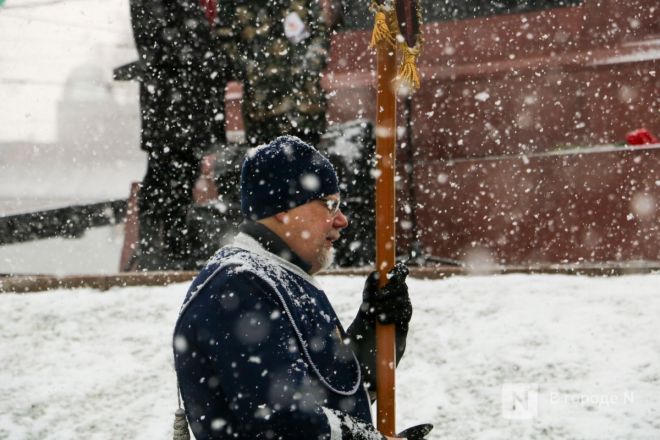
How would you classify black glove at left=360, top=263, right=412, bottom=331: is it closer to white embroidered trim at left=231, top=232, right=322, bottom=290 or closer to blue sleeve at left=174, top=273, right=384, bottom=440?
white embroidered trim at left=231, top=232, right=322, bottom=290

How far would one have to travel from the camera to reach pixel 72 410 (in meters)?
4.15

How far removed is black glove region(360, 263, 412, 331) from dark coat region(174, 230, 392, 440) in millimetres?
467

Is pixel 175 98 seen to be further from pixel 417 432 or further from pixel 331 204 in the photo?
pixel 417 432

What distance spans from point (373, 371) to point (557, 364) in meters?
2.34

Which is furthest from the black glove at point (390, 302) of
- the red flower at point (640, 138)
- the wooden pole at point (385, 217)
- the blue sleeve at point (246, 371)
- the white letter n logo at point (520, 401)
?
the red flower at point (640, 138)

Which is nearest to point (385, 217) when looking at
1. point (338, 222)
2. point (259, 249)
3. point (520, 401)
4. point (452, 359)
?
point (338, 222)

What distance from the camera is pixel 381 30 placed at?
2.32m

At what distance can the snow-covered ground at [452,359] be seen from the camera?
383cm

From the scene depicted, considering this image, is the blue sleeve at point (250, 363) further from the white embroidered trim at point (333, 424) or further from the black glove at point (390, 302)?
the black glove at point (390, 302)

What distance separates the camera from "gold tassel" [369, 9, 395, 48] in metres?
2.32

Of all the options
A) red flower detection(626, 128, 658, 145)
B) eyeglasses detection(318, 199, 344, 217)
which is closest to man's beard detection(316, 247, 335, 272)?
eyeglasses detection(318, 199, 344, 217)

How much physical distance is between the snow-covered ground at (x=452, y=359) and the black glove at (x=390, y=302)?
185cm

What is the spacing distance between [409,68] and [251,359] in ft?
4.20

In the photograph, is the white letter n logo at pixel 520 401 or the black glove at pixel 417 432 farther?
the white letter n logo at pixel 520 401
